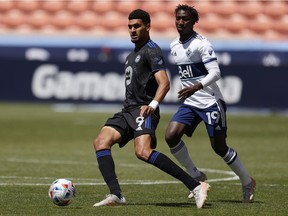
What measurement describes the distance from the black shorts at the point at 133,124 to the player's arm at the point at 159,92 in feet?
0.72

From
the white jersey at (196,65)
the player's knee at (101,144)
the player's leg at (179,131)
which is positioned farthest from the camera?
the player's leg at (179,131)

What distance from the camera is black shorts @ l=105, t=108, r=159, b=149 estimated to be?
988 cm

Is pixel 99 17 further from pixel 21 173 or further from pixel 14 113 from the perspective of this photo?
pixel 21 173

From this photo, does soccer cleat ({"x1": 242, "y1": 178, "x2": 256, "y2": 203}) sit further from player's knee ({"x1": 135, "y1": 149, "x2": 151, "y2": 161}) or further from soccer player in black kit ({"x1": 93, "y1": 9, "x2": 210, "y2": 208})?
player's knee ({"x1": 135, "y1": 149, "x2": 151, "y2": 161})

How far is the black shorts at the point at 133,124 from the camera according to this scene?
32.4 feet

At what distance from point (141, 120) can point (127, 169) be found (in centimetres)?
458

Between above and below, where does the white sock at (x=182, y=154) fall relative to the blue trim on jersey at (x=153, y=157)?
below

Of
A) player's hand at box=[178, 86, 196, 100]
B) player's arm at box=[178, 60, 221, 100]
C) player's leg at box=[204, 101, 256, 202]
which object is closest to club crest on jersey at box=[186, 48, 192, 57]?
player's arm at box=[178, 60, 221, 100]

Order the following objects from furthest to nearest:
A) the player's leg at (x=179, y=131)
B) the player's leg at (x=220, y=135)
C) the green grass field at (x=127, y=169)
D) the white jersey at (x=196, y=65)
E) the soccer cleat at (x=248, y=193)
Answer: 1. the player's leg at (x=179, y=131)
2. the player's leg at (x=220, y=135)
3. the white jersey at (x=196, y=65)
4. the soccer cleat at (x=248, y=193)
5. the green grass field at (x=127, y=169)

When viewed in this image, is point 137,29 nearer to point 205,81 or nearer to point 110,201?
point 205,81

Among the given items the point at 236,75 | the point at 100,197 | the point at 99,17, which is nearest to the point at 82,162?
the point at 100,197

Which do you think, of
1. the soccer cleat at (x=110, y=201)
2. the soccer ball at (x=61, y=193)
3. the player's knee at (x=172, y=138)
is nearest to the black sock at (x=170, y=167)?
the soccer cleat at (x=110, y=201)

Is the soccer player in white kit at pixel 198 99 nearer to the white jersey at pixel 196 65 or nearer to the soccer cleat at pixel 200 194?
the white jersey at pixel 196 65

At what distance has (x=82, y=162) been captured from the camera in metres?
15.5
